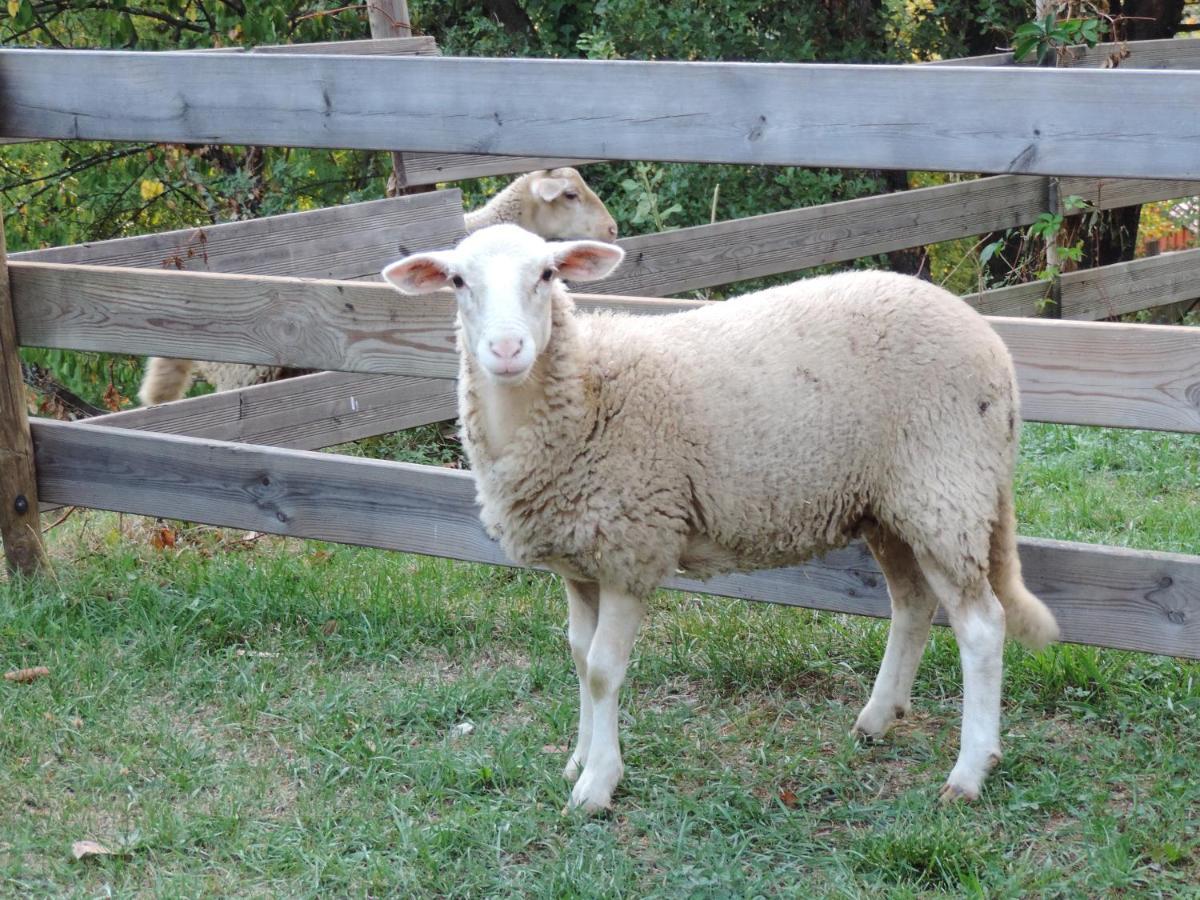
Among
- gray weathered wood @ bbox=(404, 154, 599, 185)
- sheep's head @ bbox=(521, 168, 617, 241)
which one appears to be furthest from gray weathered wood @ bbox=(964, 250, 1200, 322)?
gray weathered wood @ bbox=(404, 154, 599, 185)

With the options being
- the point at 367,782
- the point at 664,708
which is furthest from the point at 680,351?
the point at 367,782

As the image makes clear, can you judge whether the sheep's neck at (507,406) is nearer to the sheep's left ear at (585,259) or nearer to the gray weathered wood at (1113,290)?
the sheep's left ear at (585,259)

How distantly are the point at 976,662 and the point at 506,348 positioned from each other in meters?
1.39

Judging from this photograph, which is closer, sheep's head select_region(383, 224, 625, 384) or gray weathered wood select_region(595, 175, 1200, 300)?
sheep's head select_region(383, 224, 625, 384)

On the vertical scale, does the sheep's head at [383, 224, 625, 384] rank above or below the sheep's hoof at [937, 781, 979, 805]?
above

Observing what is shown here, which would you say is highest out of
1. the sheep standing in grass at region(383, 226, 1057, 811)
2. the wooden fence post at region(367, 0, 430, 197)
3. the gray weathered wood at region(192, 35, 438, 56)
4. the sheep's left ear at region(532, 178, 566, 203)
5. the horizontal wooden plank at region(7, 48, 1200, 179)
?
the wooden fence post at region(367, 0, 430, 197)

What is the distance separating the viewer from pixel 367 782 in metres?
3.31

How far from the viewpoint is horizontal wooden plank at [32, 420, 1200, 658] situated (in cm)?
335

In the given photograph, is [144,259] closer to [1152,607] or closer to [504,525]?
[504,525]

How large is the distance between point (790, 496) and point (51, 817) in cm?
199

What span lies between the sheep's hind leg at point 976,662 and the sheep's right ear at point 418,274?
1.40m

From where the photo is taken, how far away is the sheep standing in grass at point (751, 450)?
311 cm

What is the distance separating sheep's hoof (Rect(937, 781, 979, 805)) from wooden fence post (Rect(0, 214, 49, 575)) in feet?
10.7

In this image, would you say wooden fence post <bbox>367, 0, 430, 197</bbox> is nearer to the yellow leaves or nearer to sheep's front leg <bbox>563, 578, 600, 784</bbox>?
the yellow leaves
